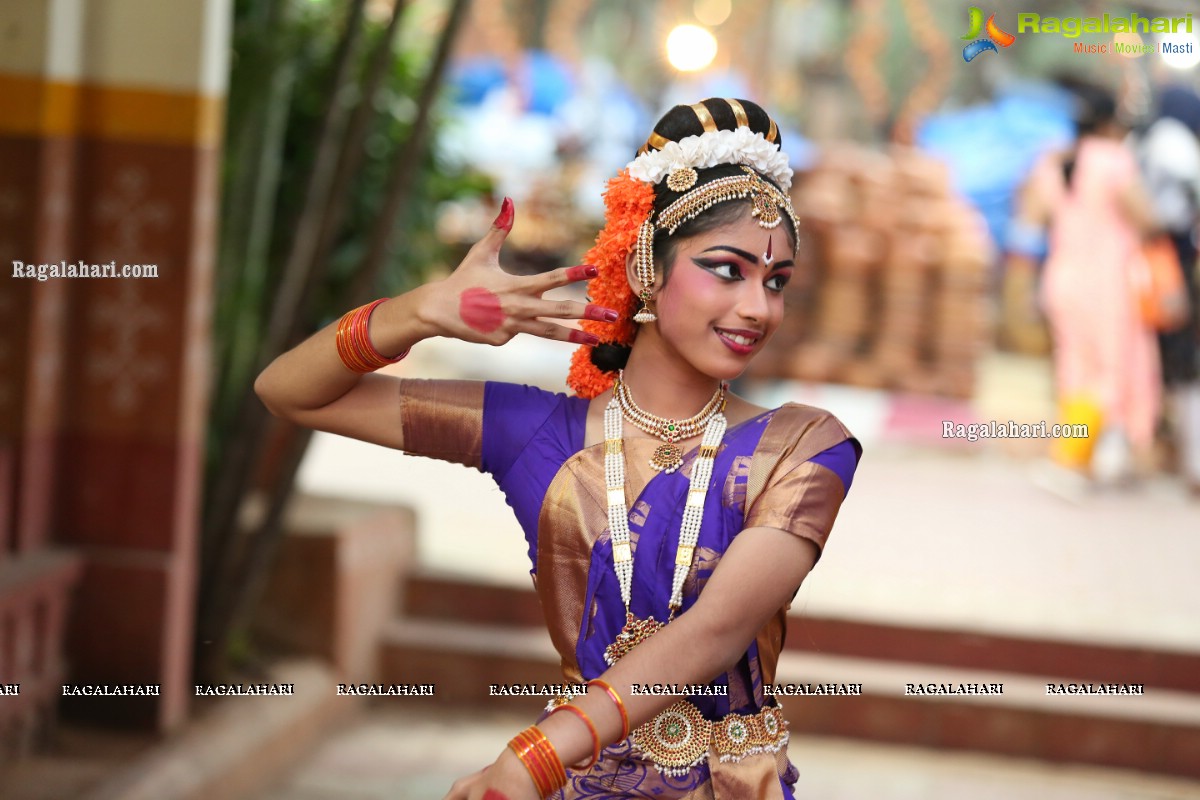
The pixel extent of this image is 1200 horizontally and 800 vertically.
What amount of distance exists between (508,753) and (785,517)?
18.6 inches

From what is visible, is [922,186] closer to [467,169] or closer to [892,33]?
[892,33]

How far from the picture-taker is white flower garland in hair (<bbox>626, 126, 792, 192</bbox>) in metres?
1.96

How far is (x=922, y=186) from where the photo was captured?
35.7ft

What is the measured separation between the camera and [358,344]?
187 centimetres

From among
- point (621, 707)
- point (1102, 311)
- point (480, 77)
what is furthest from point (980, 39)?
point (480, 77)

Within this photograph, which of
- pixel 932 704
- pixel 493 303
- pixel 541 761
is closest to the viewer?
pixel 541 761

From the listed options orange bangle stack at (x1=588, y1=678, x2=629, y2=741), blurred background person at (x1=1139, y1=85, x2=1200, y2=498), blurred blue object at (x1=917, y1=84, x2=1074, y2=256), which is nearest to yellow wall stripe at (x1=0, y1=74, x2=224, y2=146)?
orange bangle stack at (x1=588, y1=678, x2=629, y2=741)

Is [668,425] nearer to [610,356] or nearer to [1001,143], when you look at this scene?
[610,356]

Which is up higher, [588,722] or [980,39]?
[980,39]

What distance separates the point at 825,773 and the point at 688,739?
2.90 meters

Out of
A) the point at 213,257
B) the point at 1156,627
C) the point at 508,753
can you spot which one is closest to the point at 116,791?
the point at 213,257

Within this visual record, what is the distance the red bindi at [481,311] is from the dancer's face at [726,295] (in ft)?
0.98

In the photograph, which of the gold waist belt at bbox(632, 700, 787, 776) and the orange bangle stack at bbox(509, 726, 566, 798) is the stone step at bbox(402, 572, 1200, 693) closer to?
the gold waist belt at bbox(632, 700, 787, 776)

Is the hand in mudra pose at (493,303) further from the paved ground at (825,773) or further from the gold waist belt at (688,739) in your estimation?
the paved ground at (825,773)
